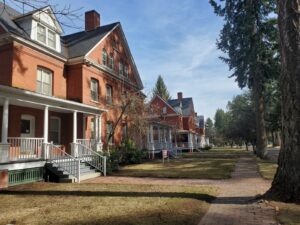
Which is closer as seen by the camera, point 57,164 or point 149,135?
point 57,164

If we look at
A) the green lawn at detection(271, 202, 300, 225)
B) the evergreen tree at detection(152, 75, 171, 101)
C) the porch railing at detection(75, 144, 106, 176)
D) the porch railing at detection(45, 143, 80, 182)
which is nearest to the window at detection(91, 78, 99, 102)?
the porch railing at detection(75, 144, 106, 176)

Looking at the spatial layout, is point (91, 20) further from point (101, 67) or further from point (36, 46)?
point (36, 46)

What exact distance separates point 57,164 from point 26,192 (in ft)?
11.9

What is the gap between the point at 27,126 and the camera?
16.7 metres

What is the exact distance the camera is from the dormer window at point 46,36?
18.6m

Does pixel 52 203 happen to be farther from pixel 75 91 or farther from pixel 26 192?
pixel 75 91

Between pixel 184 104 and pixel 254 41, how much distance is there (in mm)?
34178

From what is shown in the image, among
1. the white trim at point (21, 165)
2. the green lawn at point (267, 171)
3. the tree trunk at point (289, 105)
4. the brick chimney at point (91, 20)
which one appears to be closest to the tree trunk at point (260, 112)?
the green lawn at point (267, 171)

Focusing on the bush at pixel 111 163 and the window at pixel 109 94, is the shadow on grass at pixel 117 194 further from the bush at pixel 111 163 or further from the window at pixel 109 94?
the window at pixel 109 94

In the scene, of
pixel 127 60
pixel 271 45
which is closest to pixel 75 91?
pixel 127 60

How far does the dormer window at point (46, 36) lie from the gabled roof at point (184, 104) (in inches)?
1560

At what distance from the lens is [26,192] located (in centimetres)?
1075

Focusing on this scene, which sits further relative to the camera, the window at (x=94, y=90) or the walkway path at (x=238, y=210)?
the window at (x=94, y=90)

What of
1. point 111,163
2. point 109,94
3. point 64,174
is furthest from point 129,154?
point 64,174
